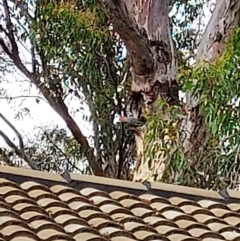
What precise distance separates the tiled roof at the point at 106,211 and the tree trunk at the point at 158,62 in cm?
204

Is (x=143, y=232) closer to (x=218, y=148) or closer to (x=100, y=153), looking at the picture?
(x=218, y=148)

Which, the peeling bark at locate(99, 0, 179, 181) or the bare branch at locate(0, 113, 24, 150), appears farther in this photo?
the bare branch at locate(0, 113, 24, 150)

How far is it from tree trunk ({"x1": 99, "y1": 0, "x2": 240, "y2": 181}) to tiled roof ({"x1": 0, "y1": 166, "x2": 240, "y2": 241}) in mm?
2040

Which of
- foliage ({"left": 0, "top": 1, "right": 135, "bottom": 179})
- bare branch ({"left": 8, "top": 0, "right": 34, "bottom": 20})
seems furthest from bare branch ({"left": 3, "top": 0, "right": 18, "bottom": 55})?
bare branch ({"left": 8, "top": 0, "right": 34, "bottom": 20})

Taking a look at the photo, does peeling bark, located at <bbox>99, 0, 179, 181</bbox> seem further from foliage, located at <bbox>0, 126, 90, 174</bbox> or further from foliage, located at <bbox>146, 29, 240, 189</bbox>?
foliage, located at <bbox>0, 126, 90, 174</bbox>

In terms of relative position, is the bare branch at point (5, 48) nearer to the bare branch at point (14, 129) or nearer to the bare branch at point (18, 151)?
the bare branch at point (14, 129)

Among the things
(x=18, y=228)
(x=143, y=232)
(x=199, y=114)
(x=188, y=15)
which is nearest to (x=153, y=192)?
(x=143, y=232)

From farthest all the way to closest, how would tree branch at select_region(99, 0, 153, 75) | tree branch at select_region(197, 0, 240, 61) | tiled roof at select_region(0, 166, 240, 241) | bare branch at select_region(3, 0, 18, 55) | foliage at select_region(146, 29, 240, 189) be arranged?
bare branch at select_region(3, 0, 18, 55)
tree branch at select_region(197, 0, 240, 61)
tree branch at select_region(99, 0, 153, 75)
foliage at select_region(146, 29, 240, 189)
tiled roof at select_region(0, 166, 240, 241)

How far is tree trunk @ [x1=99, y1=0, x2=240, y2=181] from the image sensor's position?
6047mm

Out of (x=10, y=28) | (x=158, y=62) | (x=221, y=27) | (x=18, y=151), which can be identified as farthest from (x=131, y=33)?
(x=18, y=151)

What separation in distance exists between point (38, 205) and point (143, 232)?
61 cm

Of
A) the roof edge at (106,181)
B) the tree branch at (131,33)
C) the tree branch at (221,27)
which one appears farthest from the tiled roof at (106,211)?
the tree branch at (221,27)

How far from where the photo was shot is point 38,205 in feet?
10.8

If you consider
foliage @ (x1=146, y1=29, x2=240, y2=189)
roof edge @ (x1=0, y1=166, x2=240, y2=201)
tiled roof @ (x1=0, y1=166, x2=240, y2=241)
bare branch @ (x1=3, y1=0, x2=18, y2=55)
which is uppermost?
bare branch @ (x1=3, y1=0, x2=18, y2=55)
